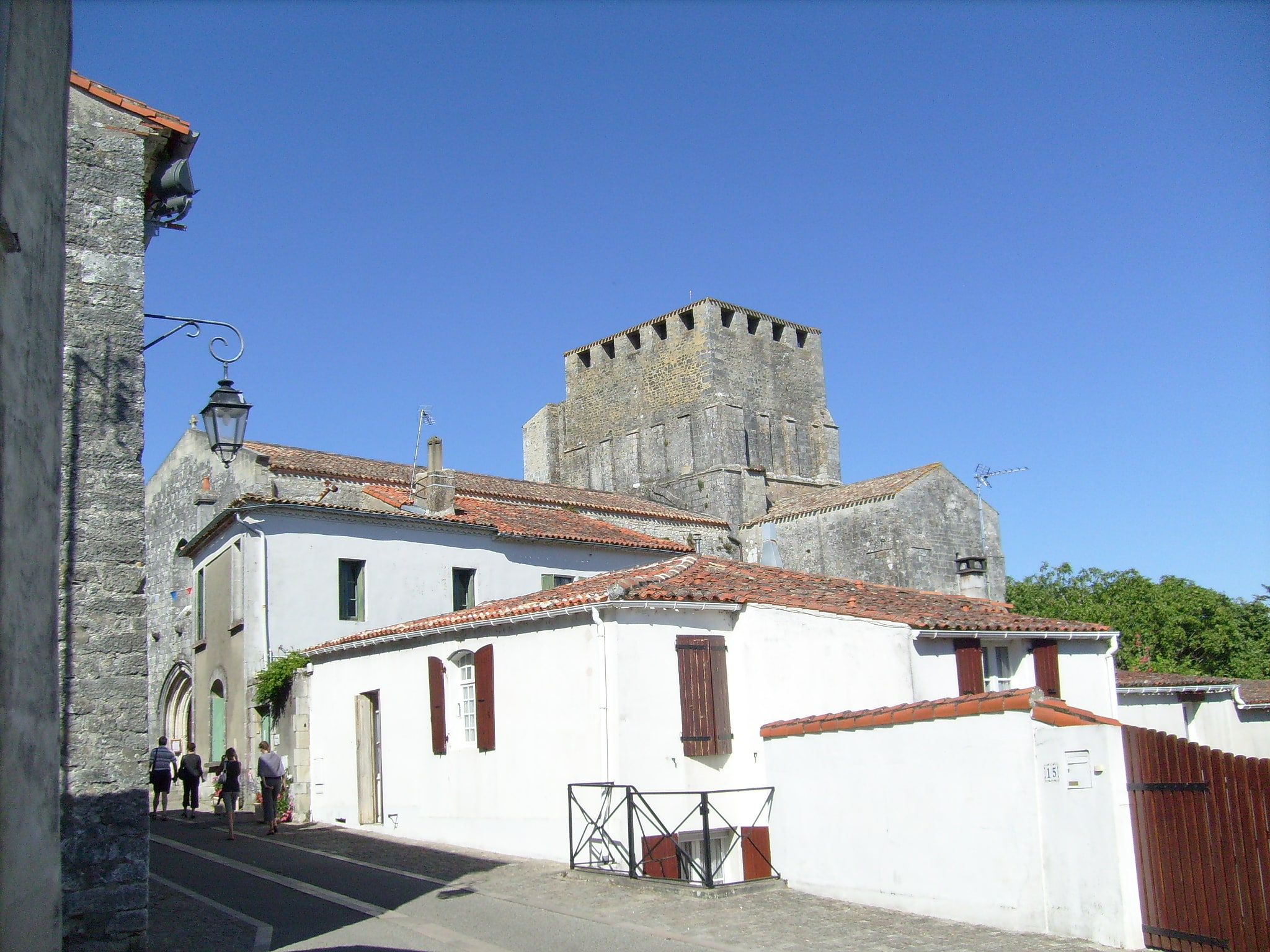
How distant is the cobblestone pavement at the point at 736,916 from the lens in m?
9.26

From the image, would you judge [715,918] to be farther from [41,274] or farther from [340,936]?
[41,274]

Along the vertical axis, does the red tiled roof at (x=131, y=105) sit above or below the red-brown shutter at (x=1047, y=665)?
above

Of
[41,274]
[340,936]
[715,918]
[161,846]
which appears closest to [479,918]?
[340,936]

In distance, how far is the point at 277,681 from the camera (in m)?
20.8

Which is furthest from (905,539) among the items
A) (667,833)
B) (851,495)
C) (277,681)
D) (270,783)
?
(667,833)

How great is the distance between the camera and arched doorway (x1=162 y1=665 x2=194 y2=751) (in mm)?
29719

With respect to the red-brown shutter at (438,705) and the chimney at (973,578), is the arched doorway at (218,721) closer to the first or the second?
the red-brown shutter at (438,705)

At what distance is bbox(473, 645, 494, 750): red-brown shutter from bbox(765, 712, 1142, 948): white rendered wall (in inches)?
183

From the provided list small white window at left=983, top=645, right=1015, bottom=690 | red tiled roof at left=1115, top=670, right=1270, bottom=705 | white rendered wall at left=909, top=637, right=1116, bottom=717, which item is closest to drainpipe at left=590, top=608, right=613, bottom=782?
white rendered wall at left=909, top=637, right=1116, bottom=717

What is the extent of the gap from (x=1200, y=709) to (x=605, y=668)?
14.3 metres

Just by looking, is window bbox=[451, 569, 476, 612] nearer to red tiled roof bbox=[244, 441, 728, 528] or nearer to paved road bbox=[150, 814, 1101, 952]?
red tiled roof bbox=[244, 441, 728, 528]

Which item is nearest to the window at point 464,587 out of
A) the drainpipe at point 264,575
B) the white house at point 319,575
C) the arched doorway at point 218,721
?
the white house at point 319,575

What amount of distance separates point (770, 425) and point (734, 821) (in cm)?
3766

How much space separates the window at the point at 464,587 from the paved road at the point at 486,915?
1069 centimetres
